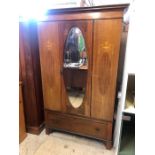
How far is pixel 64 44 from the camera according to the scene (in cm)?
179

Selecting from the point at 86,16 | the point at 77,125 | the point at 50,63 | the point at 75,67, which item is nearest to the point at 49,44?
the point at 50,63

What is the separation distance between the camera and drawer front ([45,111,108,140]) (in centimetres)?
193

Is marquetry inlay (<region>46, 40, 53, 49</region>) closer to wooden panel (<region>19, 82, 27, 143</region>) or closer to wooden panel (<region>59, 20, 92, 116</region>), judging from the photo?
wooden panel (<region>59, 20, 92, 116</region>)

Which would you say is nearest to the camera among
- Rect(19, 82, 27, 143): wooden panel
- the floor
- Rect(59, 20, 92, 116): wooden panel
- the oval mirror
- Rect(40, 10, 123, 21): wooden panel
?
Rect(40, 10, 123, 21): wooden panel

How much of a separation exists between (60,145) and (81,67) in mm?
1128

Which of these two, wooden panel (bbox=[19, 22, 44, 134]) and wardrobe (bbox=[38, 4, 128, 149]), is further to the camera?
wooden panel (bbox=[19, 22, 44, 134])

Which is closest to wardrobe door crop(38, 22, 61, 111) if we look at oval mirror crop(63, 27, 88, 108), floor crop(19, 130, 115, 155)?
oval mirror crop(63, 27, 88, 108)

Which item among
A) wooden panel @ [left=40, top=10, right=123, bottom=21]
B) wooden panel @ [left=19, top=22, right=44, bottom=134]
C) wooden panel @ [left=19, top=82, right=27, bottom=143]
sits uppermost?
wooden panel @ [left=40, top=10, right=123, bottom=21]

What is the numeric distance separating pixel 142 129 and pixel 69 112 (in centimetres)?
145

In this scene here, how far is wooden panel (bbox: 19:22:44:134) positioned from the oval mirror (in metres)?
0.47

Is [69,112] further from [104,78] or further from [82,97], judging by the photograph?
[104,78]

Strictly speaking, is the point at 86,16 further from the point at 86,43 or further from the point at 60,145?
the point at 60,145

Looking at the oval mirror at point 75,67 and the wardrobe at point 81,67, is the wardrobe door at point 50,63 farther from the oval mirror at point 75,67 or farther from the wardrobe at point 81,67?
the oval mirror at point 75,67
